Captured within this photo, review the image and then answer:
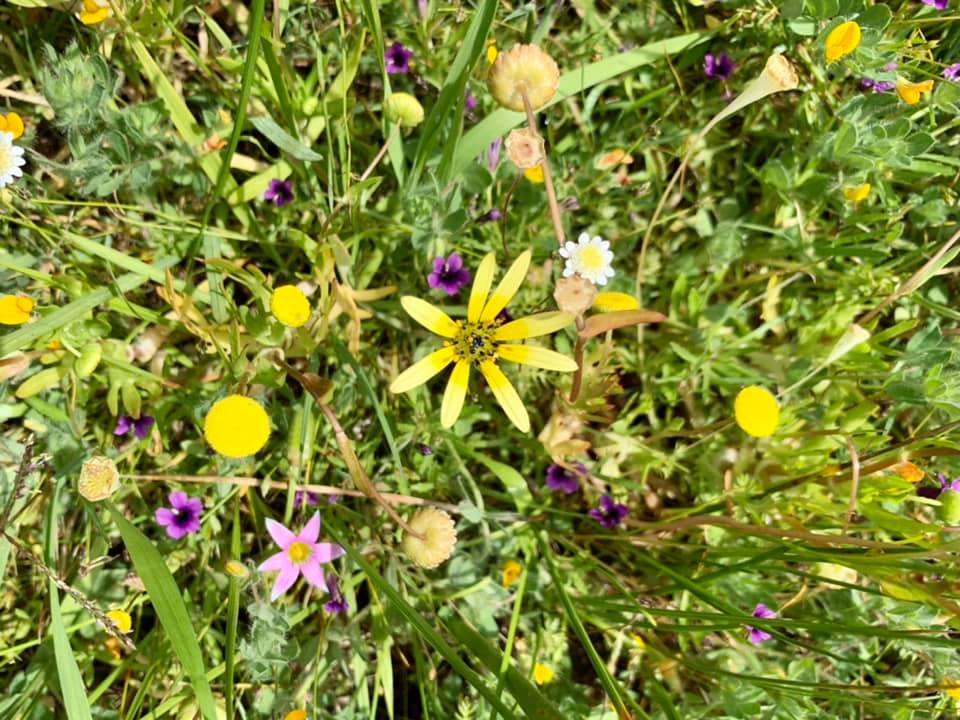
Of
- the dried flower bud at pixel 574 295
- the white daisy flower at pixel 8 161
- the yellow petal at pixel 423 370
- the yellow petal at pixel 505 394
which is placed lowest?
the yellow petal at pixel 505 394

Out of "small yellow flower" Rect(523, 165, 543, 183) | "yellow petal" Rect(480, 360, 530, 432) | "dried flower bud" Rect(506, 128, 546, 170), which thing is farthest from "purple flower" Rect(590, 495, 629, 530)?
"dried flower bud" Rect(506, 128, 546, 170)

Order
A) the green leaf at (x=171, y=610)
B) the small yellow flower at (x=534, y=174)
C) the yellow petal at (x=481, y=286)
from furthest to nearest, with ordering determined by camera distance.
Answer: the small yellow flower at (x=534, y=174)
the yellow petal at (x=481, y=286)
the green leaf at (x=171, y=610)

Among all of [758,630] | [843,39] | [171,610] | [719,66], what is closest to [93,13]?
[171,610]

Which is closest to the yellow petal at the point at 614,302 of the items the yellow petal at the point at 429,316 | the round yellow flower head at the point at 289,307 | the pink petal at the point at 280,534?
the yellow petal at the point at 429,316

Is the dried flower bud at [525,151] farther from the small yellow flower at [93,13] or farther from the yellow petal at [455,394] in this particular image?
Answer: the small yellow flower at [93,13]

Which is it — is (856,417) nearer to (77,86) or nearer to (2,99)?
(77,86)

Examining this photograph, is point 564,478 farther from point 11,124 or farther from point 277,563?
point 11,124

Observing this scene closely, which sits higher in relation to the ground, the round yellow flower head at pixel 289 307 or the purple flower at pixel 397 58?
the purple flower at pixel 397 58
